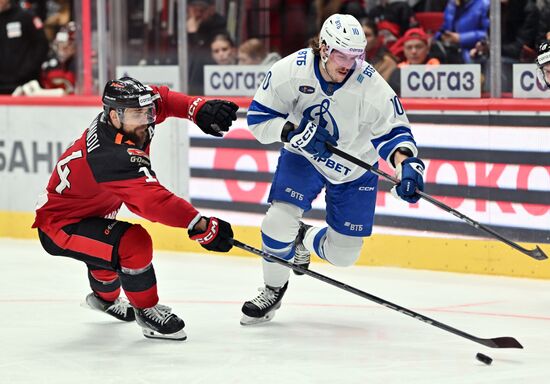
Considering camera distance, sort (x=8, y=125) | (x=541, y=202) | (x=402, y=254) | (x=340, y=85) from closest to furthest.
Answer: (x=340, y=85)
(x=541, y=202)
(x=402, y=254)
(x=8, y=125)

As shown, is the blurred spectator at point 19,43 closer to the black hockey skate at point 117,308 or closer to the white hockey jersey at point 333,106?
the black hockey skate at point 117,308

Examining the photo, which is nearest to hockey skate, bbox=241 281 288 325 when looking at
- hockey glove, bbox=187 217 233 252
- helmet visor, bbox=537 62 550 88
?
hockey glove, bbox=187 217 233 252

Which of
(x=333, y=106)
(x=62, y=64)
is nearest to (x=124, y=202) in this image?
(x=333, y=106)

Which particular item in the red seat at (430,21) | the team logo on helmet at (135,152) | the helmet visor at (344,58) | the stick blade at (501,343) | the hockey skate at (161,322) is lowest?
the hockey skate at (161,322)

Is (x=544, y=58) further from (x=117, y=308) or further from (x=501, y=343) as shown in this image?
(x=117, y=308)

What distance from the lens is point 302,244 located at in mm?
5605

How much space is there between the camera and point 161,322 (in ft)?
15.4

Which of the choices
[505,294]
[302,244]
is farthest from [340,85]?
[505,294]

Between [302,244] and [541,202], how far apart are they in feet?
4.46

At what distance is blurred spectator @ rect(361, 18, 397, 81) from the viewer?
684 cm

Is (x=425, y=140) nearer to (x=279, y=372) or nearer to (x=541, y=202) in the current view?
(x=541, y=202)

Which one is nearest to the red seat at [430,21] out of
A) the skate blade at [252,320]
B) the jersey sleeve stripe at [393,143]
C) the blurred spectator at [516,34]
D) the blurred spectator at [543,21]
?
the blurred spectator at [516,34]

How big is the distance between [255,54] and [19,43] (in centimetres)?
199

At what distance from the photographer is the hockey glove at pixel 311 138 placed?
4.82 meters
